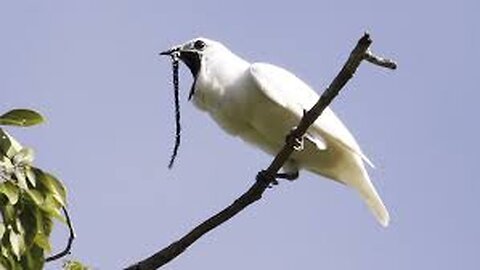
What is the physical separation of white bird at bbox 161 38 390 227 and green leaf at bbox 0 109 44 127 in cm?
218

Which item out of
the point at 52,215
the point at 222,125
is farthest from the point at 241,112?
the point at 52,215

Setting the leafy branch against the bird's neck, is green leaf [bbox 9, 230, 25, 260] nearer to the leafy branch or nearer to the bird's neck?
the leafy branch

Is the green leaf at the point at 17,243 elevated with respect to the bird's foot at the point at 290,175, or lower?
elevated

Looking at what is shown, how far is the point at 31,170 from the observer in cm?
356

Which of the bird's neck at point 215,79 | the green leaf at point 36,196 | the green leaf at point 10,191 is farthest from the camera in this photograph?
the bird's neck at point 215,79

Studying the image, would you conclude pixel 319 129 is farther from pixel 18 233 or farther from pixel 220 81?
pixel 18 233

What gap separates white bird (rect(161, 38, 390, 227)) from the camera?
19.2ft

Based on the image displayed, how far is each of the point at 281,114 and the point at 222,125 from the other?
337mm

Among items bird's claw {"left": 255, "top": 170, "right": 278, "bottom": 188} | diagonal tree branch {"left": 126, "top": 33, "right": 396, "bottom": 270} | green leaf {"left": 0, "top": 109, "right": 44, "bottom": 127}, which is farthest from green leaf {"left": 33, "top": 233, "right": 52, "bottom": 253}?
bird's claw {"left": 255, "top": 170, "right": 278, "bottom": 188}

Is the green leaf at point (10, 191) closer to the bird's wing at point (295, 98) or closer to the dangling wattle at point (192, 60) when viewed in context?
the bird's wing at point (295, 98)

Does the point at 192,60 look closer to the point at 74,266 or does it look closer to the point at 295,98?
the point at 295,98

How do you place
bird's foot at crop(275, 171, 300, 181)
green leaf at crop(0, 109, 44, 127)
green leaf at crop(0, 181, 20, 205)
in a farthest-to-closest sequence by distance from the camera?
bird's foot at crop(275, 171, 300, 181)
green leaf at crop(0, 109, 44, 127)
green leaf at crop(0, 181, 20, 205)

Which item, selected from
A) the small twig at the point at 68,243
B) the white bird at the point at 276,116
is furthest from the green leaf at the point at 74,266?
the white bird at the point at 276,116

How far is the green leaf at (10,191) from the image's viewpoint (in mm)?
3403
